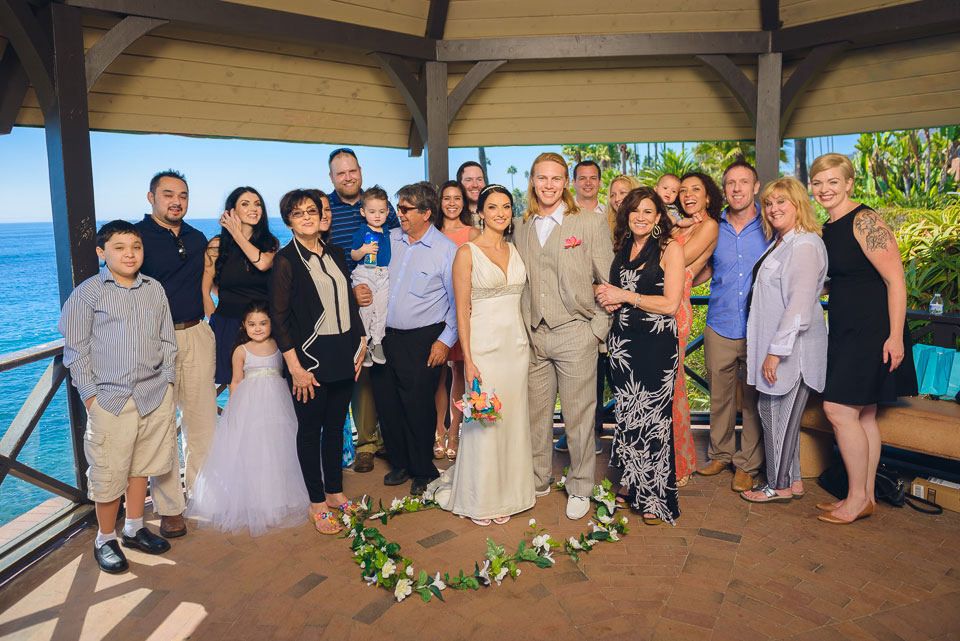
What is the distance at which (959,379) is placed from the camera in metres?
4.16

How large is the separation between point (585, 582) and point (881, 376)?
202 cm

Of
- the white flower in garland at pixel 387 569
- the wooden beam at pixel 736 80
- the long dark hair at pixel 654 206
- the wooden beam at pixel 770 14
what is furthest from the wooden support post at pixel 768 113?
Answer: the white flower in garland at pixel 387 569

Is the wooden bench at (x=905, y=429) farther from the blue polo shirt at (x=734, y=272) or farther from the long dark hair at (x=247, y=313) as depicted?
the long dark hair at (x=247, y=313)

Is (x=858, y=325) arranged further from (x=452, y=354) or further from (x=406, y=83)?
(x=406, y=83)

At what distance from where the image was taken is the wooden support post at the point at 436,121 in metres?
5.45

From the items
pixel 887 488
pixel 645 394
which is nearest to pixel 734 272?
pixel 645 394

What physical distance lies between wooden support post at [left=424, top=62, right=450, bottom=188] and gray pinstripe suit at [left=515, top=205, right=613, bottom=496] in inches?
72.1

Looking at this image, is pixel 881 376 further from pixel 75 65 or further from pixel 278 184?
pixel 278 184

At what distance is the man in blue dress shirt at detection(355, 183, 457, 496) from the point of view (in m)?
4.02

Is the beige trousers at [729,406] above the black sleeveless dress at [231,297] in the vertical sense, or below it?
below

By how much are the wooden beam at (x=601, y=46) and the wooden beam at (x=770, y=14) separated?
0.12 metres

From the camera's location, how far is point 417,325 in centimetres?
408

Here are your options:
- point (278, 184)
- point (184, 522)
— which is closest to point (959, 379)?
point (184, 522)

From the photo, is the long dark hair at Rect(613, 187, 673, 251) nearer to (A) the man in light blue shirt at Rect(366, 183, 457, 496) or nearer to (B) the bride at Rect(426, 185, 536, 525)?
(B) the bride at Rect(426, 185, 536, 525)
